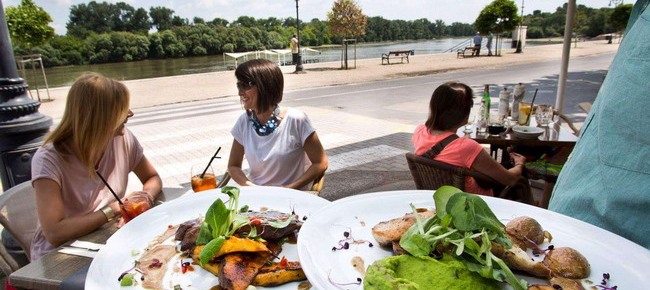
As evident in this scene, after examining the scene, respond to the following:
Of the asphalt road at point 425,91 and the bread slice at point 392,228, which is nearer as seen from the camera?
the bread slice at point 392,228

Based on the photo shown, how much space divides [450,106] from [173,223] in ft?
6.56

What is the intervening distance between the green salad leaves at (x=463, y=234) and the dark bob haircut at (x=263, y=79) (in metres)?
1.87

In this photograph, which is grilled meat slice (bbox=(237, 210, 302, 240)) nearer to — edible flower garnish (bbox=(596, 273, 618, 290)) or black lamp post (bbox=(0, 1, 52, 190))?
edible flower garnish (bbox=(596, 273, 618, 290))

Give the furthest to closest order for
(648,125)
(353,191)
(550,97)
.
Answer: (550,97) → (353,191) → (648,125)

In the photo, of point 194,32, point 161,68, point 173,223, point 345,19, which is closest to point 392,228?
point 173,223

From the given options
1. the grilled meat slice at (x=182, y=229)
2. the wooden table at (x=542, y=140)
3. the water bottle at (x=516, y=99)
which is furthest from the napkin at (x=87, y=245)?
the water bottle at (x=516, y=99)

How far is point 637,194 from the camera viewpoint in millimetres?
852

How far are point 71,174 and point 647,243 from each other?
236cm

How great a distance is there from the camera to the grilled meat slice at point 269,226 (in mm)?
1194

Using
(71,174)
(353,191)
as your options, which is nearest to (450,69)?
(353,191)

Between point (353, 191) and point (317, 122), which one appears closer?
point (353, 191)

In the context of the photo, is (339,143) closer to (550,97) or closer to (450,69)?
(550,97)

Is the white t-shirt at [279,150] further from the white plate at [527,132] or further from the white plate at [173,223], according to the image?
the white plate at [527,132]

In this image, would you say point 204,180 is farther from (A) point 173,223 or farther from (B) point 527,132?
(B) point 527,132
